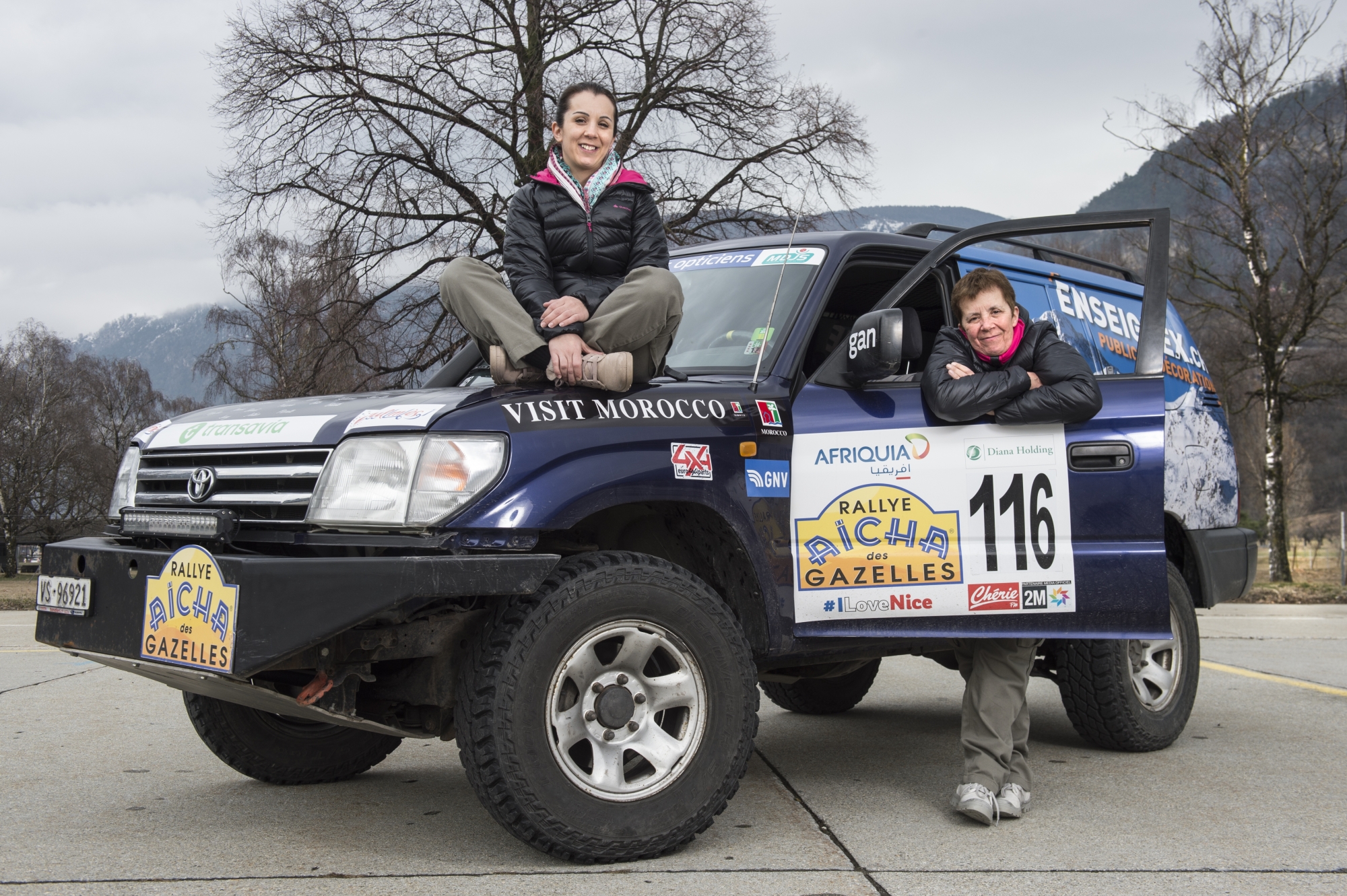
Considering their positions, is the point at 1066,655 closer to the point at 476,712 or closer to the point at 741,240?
the point at 741,240

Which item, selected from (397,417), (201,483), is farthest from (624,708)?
(201,483)

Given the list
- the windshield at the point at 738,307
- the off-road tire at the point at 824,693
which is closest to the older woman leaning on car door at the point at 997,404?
the windshield at the point at 738,307

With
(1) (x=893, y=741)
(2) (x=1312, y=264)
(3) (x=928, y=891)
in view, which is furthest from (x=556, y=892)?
(2) (x=1312, y=264)

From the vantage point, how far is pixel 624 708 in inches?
130

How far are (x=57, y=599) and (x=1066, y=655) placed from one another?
149 inches

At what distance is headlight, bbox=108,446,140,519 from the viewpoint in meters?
3.75

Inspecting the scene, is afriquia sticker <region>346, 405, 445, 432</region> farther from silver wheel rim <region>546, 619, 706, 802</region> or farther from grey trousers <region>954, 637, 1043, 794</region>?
grey trousers <region>954, 637, 1043, 794</region>

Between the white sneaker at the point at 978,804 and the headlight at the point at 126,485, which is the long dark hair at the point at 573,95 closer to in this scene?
the headlight at the point at 126,485

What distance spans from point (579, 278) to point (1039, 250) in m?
2.79

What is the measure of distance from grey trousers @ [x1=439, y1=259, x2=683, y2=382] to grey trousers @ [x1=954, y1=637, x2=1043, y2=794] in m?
1.52

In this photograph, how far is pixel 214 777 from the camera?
4586 mm

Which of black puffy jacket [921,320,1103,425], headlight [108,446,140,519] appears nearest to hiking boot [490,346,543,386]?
headlight [108,446,140,519]

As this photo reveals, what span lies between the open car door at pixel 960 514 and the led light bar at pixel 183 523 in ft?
5.57

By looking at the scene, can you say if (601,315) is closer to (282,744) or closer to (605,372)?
(605,372)
